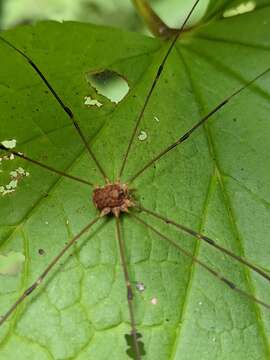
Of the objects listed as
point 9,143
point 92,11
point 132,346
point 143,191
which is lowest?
point 132,346

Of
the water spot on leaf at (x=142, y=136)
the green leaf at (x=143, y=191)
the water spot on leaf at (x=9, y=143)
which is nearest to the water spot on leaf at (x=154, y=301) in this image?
the green leaf at (x=143, y=191)

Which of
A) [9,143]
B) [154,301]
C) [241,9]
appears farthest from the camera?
[241,9]

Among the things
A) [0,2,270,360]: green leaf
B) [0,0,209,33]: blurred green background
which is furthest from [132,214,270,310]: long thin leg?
[0,0,209,33]: blurred green background

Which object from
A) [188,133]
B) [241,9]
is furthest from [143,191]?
[241,9]

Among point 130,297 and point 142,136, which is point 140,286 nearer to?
point 130,297

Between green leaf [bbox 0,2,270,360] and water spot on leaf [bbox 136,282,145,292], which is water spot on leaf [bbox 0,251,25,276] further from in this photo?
water spot on leaf [bbox 136,282,145,292]

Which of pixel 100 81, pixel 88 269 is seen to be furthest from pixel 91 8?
pixel 88 269
